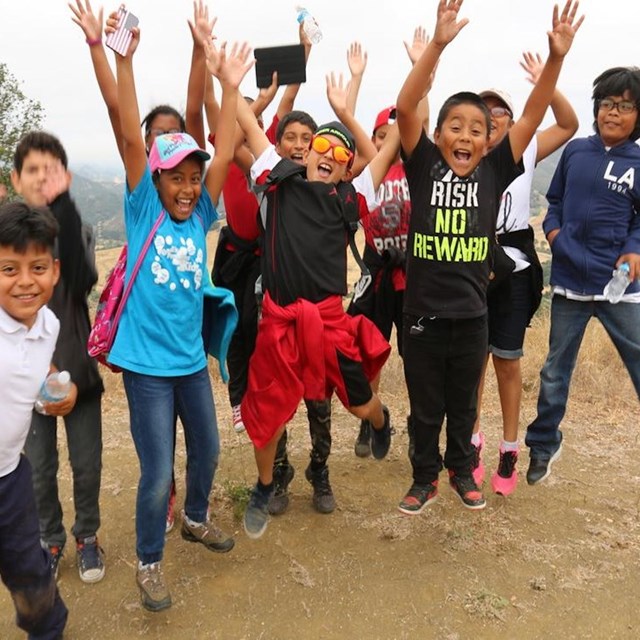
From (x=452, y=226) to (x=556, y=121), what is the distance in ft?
3.90

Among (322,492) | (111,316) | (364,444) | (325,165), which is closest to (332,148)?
(325,165)

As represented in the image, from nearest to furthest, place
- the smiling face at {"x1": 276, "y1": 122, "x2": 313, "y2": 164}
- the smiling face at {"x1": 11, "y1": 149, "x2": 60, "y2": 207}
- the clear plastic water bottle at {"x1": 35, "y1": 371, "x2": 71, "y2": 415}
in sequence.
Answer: the clear plastic water bottle at {"x1": 35, "y1": 371, "x2": 71, "y2": 415} → the smiling face at {"x1": 11, "y1": 149, "x2": 60, "y2": 207} → the smiling face at {"x1": 276, "y1": 122, "x2": 313, "y2": 164}

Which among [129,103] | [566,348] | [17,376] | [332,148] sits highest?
[129,103]

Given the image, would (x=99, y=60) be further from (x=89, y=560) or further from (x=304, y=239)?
(x=89, y=560)

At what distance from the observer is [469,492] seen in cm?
351

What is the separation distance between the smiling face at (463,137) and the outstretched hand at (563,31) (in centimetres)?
48

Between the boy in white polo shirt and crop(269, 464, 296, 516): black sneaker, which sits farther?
crop(269, 464, 296, 516): black sneaker

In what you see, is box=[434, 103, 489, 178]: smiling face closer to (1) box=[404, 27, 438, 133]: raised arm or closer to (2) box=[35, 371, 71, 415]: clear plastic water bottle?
(1) box=[404, 27, 438, 133]: raised arm

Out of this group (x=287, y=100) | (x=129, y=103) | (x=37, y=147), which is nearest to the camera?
(x=129, y=103)

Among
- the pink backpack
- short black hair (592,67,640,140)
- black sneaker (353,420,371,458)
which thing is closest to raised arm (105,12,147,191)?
the pink backpack

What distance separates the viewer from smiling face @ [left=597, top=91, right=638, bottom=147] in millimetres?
3537

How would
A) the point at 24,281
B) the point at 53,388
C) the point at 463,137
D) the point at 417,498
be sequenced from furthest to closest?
1. the point at 417,498
2. the point at 463,137
3. the point at 53,388
4. the point at 24,281

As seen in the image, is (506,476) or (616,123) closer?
(616,123)

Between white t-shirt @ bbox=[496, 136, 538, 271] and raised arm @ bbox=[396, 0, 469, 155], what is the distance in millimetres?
825
